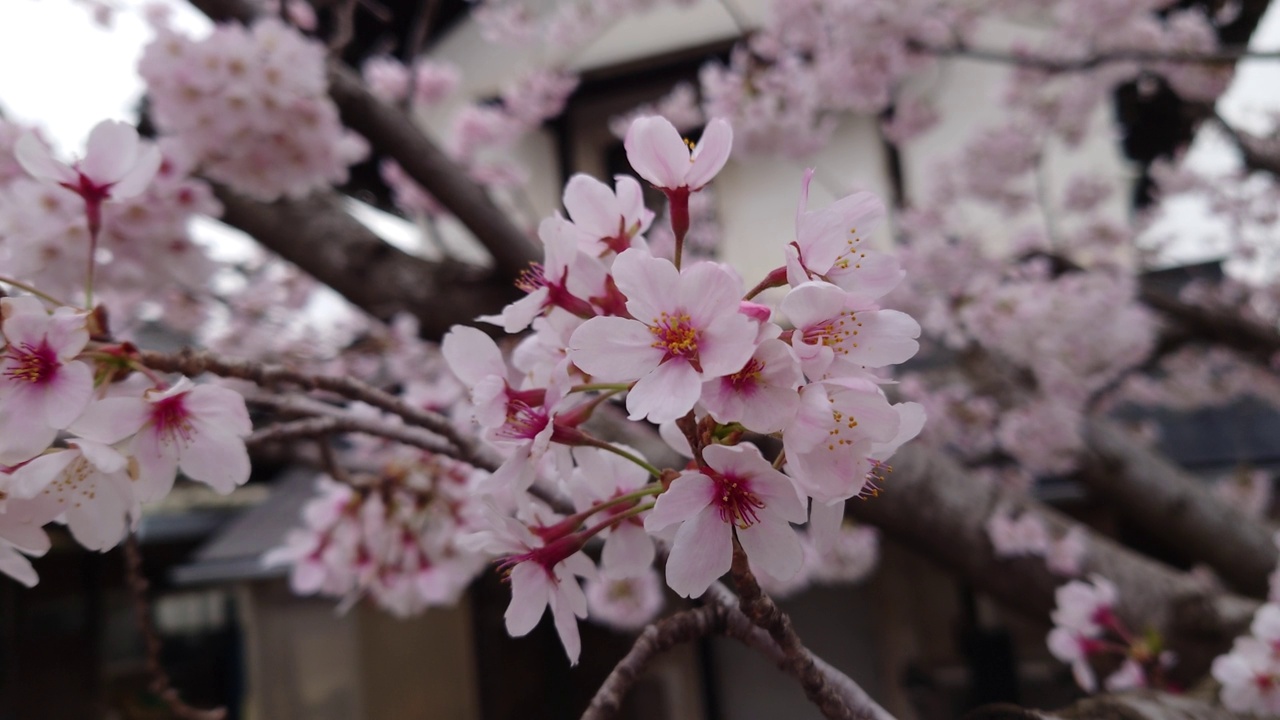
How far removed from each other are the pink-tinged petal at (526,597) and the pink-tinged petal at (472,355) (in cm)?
16

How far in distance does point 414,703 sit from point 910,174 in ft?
15.0

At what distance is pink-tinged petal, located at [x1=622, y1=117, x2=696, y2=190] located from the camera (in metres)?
0.57

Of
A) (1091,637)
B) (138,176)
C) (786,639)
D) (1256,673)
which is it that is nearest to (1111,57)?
(1091,637)

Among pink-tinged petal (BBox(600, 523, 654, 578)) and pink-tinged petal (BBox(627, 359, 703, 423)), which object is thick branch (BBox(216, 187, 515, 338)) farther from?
pink-tinged petal (BBox(627, 359, 703, 423))

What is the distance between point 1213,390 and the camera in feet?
13.4

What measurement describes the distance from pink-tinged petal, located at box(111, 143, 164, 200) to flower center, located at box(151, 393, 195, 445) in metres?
0.28

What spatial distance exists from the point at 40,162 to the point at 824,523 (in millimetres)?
782

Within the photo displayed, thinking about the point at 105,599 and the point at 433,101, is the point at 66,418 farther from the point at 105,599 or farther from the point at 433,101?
the point at 105,599

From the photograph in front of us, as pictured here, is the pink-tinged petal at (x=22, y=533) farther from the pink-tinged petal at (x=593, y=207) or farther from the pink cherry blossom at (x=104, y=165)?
the pink-tinged petal at (x=593, y=207)

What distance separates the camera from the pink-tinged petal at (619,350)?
48 centimetres

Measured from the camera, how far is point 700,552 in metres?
0.49

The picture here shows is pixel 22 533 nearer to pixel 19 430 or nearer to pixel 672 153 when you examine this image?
pixel 19 430

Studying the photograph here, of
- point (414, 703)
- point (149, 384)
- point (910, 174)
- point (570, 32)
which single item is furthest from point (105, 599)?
point (910, 174)

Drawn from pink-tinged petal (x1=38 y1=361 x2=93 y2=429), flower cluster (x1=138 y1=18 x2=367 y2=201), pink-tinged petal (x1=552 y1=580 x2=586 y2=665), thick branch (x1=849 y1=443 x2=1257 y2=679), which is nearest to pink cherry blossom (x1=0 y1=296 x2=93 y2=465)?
pink-tinged petal (x1=38 y1=361 x2=93 y2=429)
